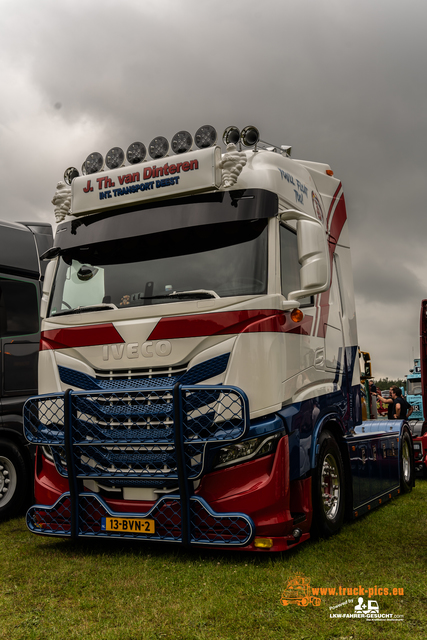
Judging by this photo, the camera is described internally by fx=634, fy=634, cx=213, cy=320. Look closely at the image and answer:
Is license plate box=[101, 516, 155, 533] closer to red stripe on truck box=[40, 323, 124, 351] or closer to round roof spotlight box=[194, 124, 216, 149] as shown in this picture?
red stripe on truck box=[40, 323, 124, 351]

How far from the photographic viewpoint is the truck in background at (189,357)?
538 centimetres

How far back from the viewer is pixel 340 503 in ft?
22.0

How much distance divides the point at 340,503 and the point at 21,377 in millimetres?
4311

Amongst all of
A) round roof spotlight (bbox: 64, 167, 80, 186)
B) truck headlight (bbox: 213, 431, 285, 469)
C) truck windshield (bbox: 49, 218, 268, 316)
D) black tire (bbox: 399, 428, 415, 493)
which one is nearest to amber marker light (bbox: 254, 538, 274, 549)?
truck headlight (bbox: 213, 431, 285, 469)

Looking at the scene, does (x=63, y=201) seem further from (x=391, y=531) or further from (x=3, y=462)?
(x=391, y=531)

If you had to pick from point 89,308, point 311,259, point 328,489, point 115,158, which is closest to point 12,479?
point 89,308

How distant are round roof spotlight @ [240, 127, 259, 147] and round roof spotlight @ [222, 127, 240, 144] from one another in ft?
0.33

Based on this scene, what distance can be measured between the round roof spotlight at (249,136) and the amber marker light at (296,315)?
5.71ft

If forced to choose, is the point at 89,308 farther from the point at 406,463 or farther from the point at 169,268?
the point at 406,463

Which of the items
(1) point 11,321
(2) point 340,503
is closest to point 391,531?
(2) point 340,503

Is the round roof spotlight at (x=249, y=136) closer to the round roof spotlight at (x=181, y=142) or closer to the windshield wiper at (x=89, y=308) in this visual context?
the round roof spotlight at (x=181, y=142)

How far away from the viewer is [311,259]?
18.7 feet

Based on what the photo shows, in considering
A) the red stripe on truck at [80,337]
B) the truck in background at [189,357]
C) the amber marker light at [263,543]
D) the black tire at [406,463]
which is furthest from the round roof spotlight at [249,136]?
→ the black tire at [406,463]

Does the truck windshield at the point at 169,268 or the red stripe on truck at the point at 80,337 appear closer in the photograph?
the truck windshield at the point at 169,268
